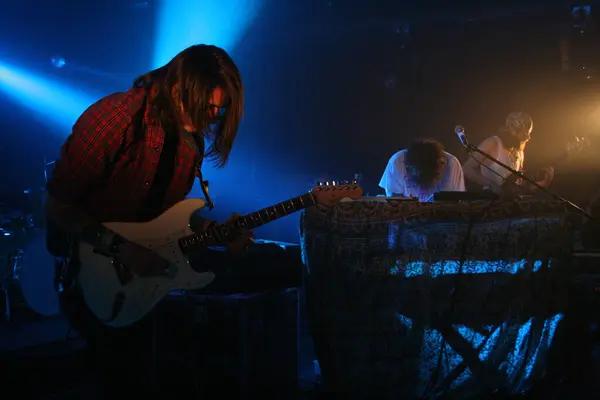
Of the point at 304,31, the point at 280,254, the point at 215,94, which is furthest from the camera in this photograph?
the point at 304,31

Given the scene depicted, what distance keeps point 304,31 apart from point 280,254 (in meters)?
4.90

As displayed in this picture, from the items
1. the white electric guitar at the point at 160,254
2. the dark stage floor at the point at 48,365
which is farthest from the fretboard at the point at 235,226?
the dark stage floor at the point at 48,365

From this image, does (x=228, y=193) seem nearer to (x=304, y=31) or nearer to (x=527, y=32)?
(x=304, y=31)

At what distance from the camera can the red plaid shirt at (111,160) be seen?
7.00 feet

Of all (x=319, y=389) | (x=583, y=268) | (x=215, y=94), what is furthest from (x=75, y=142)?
(x=583, y=268)

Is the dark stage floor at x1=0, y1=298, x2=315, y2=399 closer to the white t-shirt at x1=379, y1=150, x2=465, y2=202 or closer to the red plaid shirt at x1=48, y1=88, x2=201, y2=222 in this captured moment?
the red plaid shirt at x1=48, y1=88, x2=201, y2=222

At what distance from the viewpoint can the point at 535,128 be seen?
7258 mm

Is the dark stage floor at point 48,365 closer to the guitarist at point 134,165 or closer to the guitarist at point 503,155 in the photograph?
the guitarist at point 134,165

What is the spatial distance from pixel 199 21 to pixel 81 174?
20.8ft

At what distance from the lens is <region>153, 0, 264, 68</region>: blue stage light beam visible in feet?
25.4

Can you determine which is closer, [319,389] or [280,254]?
[319,389]

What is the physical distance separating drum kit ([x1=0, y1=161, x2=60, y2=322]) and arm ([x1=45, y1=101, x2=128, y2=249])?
3.88 meters

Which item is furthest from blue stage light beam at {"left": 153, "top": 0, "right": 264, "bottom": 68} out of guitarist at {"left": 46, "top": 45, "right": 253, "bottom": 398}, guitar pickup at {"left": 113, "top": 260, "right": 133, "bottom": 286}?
guitar pickup at {"left": 113, "top": 260, "right": 133, "bottom": 286}

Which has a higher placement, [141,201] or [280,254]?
[141,201]
